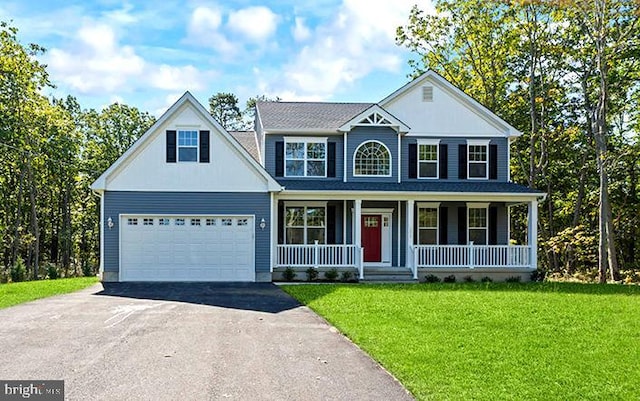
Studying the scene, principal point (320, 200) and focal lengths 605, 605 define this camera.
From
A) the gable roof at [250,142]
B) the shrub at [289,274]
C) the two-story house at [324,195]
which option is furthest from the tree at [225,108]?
the shrub at [289,274]

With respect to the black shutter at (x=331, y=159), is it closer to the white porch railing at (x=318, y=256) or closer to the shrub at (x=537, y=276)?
the white porch railing at (x=318, y=256)

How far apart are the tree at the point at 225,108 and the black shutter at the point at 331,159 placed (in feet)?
101

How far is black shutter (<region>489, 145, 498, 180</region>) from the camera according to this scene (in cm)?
2169

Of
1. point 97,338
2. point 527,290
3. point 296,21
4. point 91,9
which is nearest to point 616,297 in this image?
point 527,290

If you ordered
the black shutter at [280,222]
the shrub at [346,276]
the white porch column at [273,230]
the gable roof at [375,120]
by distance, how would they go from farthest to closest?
Result: 1. the black shutter at [280,222]
2. the gable roof at [375,120]
3. the shrub at [346,276]
4. the white porch column at [273,230]

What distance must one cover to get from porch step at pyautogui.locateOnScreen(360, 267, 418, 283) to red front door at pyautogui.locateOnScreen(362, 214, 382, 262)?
107 cm

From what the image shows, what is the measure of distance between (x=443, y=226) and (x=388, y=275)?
303cm

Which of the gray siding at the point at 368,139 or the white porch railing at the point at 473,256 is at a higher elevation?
the gray siding at the point at 368,139

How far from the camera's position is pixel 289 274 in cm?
1914

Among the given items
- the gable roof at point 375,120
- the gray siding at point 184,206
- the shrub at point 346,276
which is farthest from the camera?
the gable roof at point 375,120

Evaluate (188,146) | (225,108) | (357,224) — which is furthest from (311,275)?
(225,108)

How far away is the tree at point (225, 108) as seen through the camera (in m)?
50.6

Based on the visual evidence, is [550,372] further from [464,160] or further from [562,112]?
[562,112]

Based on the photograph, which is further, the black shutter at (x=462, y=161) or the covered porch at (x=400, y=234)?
the black shutter at (x=462, y=161)
